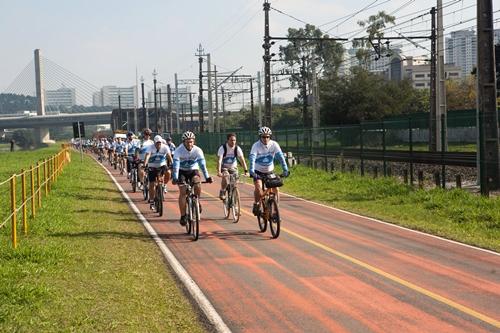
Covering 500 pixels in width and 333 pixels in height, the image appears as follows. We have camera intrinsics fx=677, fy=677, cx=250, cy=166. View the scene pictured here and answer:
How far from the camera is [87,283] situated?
8859 millimetres

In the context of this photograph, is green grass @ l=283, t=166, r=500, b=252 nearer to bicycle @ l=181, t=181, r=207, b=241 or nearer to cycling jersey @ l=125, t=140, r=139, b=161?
bicycle @ l=181, t=181, r=207, b=241

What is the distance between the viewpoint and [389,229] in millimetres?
14547

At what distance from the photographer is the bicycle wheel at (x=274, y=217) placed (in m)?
12.9

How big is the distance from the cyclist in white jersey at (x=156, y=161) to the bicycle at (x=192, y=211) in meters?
4.36

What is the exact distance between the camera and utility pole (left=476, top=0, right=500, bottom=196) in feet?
61.2

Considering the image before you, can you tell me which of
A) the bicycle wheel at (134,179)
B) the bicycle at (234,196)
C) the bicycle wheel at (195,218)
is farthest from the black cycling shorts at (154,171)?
the bicycle wheel at (134,179)

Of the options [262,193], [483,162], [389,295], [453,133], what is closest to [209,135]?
[453,133]

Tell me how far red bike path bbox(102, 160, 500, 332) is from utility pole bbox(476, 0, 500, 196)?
5083 mm

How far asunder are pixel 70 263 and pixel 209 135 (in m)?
56.8

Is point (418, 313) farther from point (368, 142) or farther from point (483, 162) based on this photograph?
point (368, 142)

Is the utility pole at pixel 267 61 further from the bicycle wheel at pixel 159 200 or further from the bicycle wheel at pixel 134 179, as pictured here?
the bicycle wheel at pixel 159 200

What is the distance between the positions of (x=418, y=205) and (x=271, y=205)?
7.25 meters

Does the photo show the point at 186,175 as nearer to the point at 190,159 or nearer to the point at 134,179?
the point at 190,159

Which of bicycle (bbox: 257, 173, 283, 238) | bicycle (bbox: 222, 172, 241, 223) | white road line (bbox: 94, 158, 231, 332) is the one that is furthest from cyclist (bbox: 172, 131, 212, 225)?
bicycle (bbox: 222, 172, 241, 223)
